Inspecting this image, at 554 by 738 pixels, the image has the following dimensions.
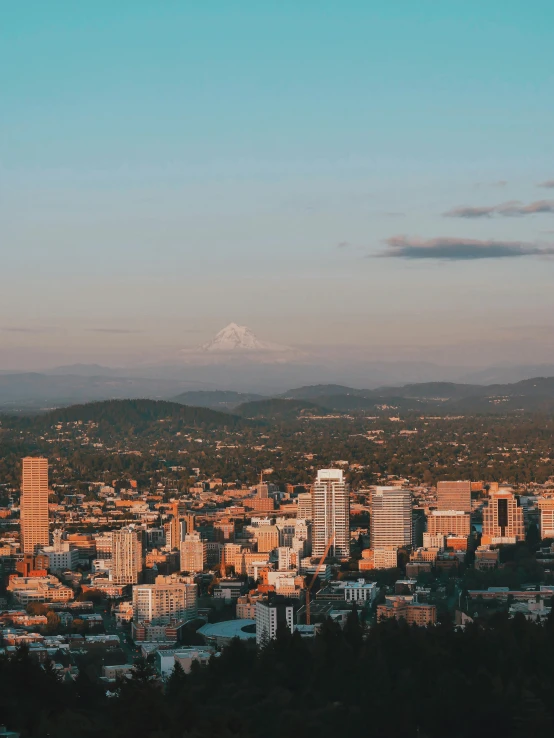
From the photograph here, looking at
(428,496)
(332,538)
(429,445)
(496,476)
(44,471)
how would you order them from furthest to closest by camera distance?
(429,445), (496,476), (428,496), (44,471), (332,538)

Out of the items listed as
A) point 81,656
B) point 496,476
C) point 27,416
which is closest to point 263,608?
point 81,656

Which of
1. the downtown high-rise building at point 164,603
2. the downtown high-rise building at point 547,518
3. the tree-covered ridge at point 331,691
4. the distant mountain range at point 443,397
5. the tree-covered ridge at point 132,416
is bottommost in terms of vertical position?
the downtown high-rise building at point 164,603

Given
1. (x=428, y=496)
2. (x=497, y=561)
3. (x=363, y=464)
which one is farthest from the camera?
(x=363, y=464)

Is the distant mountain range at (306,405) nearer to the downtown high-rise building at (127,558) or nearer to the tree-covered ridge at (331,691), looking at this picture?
the downtown high-rise building at (127,558)

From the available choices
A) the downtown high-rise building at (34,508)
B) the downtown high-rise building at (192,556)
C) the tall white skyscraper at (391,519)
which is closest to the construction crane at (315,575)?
the tall white skyscraper at (391,519)

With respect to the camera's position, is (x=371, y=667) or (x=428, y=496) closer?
(x=371, y=667)

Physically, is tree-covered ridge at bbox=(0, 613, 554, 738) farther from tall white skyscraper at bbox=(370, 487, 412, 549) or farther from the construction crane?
tall white skyscraper at bbox=(370, 487, 412, 549)

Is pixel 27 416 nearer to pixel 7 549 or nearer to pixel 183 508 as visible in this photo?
pixel 183 508
